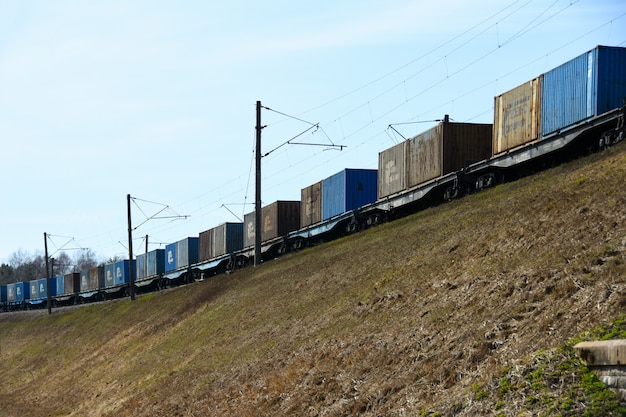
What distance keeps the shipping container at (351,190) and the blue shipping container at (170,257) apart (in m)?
26.3

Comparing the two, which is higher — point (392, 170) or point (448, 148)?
point (448, 148)

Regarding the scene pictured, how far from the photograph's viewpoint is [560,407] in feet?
33.2

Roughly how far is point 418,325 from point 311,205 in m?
27.8

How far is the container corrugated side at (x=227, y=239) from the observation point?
54.4 meters

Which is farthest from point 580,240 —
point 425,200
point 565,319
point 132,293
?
point 132,293

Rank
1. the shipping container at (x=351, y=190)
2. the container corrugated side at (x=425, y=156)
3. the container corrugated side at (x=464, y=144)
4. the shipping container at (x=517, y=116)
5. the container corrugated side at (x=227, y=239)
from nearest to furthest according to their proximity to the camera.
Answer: the shipping container at (x=517, y=116) → the container corrugated side at (x=464, y=144) → the container corrugated side at (x=425, y=156) → the shipping container at (x=351, y=190) → the container corrugated side at (x=227, y=239)

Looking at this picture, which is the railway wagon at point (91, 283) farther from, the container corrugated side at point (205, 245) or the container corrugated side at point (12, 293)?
the container corrugated side at point (205, 245)

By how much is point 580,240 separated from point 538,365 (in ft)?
17.2

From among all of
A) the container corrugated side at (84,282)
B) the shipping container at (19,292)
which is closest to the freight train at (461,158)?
the container corrugated side at (84,282)

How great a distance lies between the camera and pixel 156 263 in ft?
227

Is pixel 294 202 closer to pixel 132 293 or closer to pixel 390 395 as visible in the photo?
pixel 132 293

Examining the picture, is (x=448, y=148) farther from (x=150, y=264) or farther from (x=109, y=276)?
(x=109, y=276)

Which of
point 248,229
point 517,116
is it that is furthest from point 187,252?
point 517,116

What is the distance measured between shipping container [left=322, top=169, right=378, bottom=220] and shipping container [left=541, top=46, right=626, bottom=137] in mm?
14591
